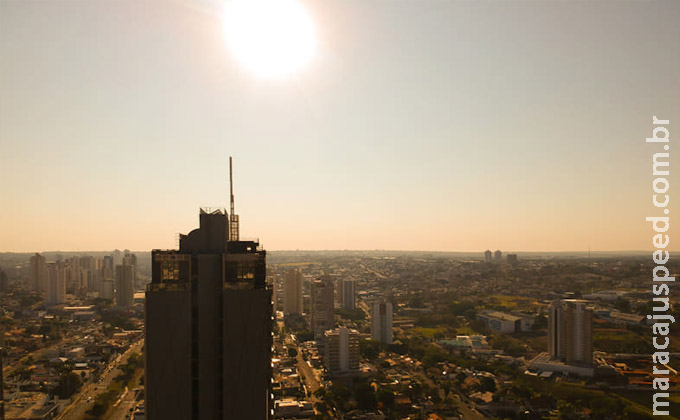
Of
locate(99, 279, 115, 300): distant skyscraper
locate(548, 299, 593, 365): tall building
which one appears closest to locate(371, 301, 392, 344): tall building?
locate(548, 299, 593, 365): tall building

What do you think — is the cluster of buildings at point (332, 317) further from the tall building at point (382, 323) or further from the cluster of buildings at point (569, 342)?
the cluster of buildings at point (569, 342)

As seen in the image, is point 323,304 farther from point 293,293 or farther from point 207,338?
point 207,338

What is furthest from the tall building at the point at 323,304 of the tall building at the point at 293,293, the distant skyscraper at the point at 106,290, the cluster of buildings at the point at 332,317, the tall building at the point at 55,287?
the tall building at the point at 55,287

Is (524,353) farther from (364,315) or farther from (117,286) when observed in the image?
(117,286)

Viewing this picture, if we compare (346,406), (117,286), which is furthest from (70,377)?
(117,286)

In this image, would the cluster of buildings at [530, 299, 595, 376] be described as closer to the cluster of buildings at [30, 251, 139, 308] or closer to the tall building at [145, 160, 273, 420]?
the tall building at [145, 160, 273, 420]

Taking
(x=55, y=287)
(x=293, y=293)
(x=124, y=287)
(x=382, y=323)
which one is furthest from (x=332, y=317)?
(x=55, y=287)

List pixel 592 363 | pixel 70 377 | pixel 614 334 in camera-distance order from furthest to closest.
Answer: pixel 614 334, pixel 592 363, pixel 70 377
